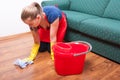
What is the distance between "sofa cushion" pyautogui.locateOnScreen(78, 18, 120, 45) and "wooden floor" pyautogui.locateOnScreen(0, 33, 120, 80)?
0.26 m

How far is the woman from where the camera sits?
60.5 inches

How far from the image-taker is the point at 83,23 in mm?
1899

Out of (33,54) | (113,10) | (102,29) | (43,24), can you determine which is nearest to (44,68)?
(33,54)

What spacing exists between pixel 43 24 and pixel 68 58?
21.6 inches

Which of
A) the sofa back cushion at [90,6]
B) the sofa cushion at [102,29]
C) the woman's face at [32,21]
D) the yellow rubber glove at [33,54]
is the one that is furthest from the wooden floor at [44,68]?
the sofa back cushion at [90,6]

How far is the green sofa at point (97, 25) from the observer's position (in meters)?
1.68

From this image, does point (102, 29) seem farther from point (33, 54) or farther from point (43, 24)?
point (33, 54)

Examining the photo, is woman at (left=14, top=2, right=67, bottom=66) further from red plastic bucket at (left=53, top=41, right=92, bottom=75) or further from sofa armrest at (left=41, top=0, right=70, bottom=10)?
sofa armrest at (left=41, top=0, right=70, bottom=10)

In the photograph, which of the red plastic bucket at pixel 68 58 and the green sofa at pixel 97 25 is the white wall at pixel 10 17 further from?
the red plastic bucket at pixel 68 58

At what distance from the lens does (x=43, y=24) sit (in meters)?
1.80

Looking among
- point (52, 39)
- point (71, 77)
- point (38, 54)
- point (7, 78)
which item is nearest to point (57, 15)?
point (52, 39)

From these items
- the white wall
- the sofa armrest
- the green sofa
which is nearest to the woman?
the green sofa

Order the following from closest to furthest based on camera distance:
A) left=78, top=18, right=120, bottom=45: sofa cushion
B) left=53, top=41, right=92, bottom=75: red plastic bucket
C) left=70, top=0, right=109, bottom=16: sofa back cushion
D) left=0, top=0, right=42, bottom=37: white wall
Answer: left=53, top=41, right=92, bottom=75: red plastic bucket < left=78, top=18, right=120, bottom=45: sofa cushion < left=70, top=0, right=109, bottom=16: sofa back cushion < left=0, top=0, right=42, bottom=37: white wall

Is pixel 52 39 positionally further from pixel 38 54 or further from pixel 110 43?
pixel 110 43
